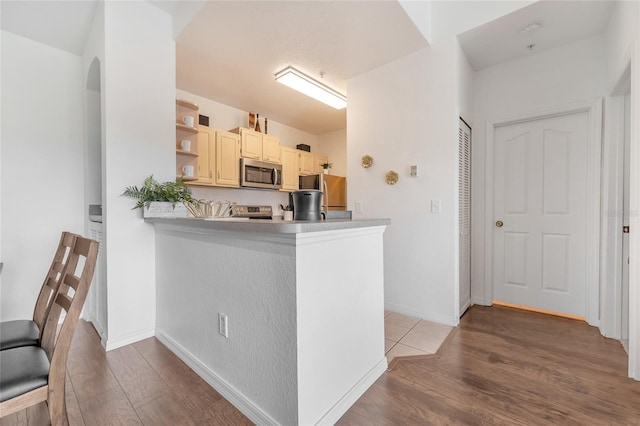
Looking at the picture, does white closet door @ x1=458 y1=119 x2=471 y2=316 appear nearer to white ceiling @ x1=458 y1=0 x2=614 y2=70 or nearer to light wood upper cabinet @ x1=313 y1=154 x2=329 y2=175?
white ceiling @ x1=458 y1=0 x2=614 y2=70

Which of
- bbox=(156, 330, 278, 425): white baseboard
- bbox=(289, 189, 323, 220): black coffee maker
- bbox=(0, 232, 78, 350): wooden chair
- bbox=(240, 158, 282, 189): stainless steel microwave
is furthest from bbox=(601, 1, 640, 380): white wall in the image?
bbox=(240, 158, 282, 189): stainless steel microwave

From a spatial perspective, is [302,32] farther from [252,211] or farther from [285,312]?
[252,211]

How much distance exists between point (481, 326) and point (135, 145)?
3.27 m

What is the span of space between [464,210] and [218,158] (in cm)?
298

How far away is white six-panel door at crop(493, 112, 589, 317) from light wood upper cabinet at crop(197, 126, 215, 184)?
3.34m

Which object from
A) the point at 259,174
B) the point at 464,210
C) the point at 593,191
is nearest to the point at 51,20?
the point at 259,174

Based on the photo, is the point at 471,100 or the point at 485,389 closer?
the point at 485,389

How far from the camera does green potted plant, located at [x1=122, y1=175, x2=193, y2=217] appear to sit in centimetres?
215

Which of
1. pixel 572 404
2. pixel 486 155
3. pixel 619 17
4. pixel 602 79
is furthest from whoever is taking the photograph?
pixel 486 155

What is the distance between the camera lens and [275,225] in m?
1.12

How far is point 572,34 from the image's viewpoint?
8.11 ft

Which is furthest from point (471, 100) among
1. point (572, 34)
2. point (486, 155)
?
point (572, 34)

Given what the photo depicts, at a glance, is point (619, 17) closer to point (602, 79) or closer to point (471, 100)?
point (602, 79)

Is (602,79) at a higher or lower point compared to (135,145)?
higher
